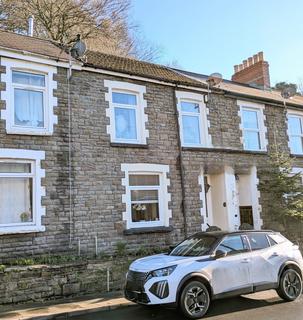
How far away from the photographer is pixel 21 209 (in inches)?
442

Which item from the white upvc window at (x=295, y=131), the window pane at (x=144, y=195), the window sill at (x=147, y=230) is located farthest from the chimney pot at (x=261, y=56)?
the window sill at (x=147, y=230)

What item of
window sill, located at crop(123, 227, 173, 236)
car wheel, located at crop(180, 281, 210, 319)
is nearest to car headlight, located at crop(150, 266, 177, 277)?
car wheel, located at crop(180, 281, 210, 319)

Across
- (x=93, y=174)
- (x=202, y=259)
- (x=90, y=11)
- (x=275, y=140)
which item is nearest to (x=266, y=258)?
(x=202, y=259)

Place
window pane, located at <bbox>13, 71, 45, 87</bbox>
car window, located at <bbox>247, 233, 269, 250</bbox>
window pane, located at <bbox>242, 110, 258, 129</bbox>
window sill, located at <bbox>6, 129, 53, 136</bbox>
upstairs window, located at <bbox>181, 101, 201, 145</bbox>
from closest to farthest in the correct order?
car window, located at <bbox>247, 233, 269, 250</bbox> → window sill, located at <bbox>6, 129, 53, 136</bbox> → window pane, located at <bbox>13, 71, 45, 87</bbox> → upstairs window, located at <bbox>181, 101, 201, 145</bbox> → window pane, located at <bbox>242, 110, 258, 129</bbox>

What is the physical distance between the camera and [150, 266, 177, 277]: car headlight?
7762mm

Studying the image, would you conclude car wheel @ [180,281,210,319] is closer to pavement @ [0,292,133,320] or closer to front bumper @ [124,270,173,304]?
front bumper @ [124,270,173,304]

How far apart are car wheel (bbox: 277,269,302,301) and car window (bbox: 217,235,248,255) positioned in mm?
1113

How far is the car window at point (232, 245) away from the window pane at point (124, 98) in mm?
6490

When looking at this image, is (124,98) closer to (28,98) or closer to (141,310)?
(28,98)

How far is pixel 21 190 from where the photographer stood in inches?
445

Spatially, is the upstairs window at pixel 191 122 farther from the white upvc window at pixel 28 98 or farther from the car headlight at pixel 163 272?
the car headlight at pixel 163 272

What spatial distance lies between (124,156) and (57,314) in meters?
5.81

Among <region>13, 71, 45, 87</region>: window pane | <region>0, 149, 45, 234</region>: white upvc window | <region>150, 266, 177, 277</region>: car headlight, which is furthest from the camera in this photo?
<region>13, 71, 45, 87</region>: window pane

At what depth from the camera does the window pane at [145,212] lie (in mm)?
13086
